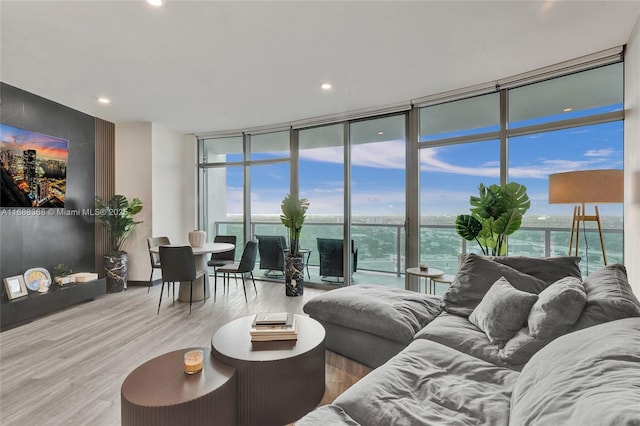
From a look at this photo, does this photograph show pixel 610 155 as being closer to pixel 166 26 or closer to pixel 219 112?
pixel 166 26

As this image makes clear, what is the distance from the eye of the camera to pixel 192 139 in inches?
236

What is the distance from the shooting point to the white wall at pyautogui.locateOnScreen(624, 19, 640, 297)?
2568mm

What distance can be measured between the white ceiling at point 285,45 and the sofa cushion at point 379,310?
2282 mm

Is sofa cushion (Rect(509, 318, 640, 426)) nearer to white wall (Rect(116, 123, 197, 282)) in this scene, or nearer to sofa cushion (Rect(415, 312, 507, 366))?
sofa cushion (Rect(415, 312, 507, 366))

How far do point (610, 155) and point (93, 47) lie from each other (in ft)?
17.4

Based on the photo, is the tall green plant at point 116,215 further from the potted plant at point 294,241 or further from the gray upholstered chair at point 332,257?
the gray upholstered chair at point 332,257

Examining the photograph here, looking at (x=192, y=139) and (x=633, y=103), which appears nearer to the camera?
(x=633, y=103)

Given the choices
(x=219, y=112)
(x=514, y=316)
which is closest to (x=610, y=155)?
(x=514, y=316)

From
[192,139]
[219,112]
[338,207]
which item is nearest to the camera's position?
[219,112]

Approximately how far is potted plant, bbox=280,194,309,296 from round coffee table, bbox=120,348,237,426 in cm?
289

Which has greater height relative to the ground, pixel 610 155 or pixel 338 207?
pixel 610 155

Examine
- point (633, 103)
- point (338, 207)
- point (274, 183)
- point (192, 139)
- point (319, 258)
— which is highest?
point (192, 139)

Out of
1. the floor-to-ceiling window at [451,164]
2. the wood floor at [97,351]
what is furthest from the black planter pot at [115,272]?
the floor-to-ceiling window at [451,164]

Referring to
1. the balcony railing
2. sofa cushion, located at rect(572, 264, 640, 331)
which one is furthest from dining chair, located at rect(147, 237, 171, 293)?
sofa cushion, located at rect(572, 264, 640, 331)
